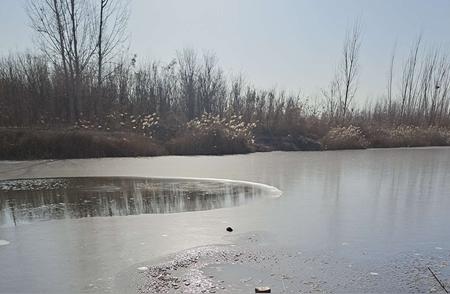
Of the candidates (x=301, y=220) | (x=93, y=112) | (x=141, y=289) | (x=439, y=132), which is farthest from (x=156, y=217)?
(x=439, y=132)

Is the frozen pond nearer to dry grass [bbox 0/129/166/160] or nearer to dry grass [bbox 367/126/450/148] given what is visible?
dry grass [bbox 0/129/166/160]

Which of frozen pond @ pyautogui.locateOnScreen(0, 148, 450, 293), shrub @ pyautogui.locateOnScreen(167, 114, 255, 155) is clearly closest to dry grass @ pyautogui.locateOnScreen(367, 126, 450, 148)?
shrub @ pyautogui.locateOnScreen(167, 114, 255, 155)

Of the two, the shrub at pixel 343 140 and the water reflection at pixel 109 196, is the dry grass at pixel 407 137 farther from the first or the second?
the water reflection at pixel 109 196

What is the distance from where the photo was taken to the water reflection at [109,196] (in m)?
5.66

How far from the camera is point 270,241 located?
423 centimetres

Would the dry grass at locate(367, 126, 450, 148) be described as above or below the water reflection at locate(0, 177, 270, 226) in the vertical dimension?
above

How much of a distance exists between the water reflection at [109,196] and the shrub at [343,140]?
477 inches

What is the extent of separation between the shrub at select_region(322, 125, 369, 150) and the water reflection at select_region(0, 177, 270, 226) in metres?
12.1

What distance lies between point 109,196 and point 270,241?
12.1ft

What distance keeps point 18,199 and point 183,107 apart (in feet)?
69.1

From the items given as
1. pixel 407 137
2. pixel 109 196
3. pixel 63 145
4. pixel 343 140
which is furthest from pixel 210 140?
pixel 407 137

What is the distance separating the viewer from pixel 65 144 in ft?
44.4

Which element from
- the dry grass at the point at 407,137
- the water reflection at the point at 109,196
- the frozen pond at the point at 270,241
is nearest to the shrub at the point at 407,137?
the dry grass at the point at 407,137

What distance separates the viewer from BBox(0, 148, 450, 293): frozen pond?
3.19 metres
